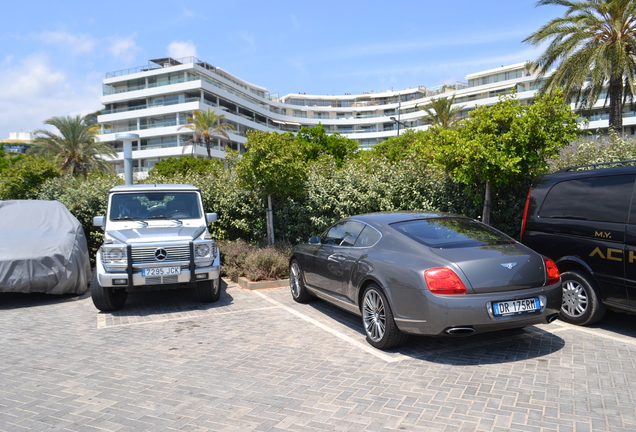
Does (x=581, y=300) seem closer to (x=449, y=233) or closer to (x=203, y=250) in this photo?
(x=449, y=233)

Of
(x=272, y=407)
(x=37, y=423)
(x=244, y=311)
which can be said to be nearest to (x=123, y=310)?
(x=244, y=311)

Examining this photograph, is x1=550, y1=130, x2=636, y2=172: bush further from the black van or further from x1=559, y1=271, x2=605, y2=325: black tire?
x1=559, y1=271, x2=605, y2=325: black tire

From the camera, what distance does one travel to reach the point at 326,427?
354cm

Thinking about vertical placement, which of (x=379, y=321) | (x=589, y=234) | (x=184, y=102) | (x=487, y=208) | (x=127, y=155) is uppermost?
(x=184, y=102)

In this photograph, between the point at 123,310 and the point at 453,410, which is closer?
the point at 453,410

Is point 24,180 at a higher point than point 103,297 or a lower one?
higher

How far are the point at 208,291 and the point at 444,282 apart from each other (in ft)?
14.8

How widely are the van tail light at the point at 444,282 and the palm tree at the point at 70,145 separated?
135 ft

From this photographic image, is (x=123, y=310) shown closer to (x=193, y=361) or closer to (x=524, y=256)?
(x=193, y=361)

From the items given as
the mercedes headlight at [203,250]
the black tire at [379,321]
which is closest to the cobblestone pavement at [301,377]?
the black tire at [379,321]

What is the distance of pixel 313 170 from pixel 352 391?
28.0 feet

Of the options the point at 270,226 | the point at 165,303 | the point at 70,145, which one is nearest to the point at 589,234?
the point at 165,303

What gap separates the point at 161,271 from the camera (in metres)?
7.22

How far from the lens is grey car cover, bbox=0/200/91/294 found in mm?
7844
